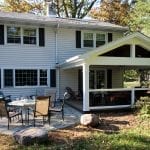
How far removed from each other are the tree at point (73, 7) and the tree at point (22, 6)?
1.95 metres

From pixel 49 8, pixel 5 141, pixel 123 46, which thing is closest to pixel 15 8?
pixel 49 8

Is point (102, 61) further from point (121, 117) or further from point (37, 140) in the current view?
point (37, 140)

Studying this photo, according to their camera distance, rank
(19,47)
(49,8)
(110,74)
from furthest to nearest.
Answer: (49,8)
(110,74)
(19,47)

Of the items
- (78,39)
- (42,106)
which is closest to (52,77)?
(78,39)

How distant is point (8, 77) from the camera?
57.6 ft

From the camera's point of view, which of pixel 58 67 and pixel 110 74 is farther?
pixel 110 74

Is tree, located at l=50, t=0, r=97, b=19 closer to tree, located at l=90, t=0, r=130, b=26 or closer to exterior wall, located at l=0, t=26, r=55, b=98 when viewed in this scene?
tree, located at l=90, t=0, r=130, b=26

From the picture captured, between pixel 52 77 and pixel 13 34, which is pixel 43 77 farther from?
pixel 13 34

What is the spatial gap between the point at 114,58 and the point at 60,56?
5544 mm

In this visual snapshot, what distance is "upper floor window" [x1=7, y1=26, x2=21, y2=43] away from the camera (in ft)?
57.8

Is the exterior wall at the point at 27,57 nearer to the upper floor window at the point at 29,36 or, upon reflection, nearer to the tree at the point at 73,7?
the upper floor window at the point at 29,36

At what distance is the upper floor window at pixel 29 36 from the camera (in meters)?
18.1

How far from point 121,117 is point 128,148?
197 inches

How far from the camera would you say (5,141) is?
8.91m
